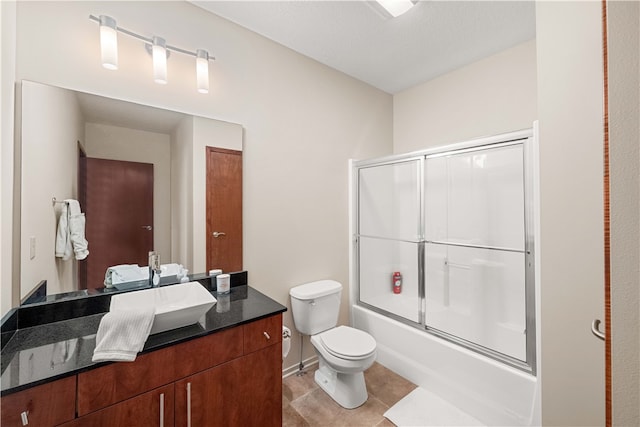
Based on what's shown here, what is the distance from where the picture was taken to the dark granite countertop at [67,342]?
34.9 inches

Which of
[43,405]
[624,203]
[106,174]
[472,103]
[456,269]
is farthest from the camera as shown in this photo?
[472,103]

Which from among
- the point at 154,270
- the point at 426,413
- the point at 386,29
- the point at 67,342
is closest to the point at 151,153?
the point at 154,270

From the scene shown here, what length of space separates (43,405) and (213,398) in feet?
1.94

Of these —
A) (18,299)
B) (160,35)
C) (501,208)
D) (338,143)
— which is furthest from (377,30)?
(18,299)

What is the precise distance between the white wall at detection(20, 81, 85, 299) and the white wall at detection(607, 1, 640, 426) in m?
1.99

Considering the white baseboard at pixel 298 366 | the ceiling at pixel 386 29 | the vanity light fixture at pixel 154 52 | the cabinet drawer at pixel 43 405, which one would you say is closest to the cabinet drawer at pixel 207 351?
the cabinet drawer at pixel 43 405

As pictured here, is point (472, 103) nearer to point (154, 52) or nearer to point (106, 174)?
point (154, 52)

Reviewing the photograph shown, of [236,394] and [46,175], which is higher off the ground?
[46,175]

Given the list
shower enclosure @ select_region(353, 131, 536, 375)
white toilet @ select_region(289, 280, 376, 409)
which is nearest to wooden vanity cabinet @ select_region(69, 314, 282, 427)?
white toilet @ select_region(289, 280, 376, 409)

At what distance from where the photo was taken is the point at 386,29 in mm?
1971

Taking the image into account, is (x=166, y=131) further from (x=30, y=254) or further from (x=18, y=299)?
(x=18, y=299)

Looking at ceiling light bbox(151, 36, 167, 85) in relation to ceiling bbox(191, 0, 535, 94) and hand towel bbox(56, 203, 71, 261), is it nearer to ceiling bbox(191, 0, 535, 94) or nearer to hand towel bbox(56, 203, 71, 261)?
ceiling bbox(191, 0, 535, 94)

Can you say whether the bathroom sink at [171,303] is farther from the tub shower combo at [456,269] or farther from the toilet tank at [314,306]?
the tub shower combo at [456,269]

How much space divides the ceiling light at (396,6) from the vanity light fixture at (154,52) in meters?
1.15
